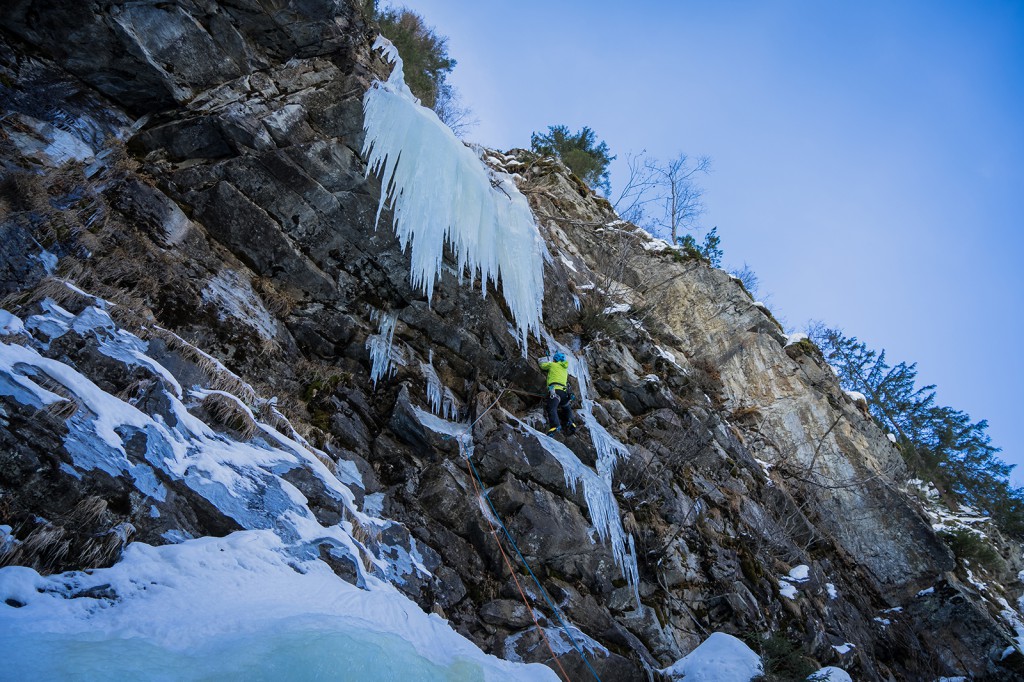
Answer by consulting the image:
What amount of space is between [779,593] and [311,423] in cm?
619

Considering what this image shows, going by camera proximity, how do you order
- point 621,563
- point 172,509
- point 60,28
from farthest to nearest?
point 621,563 → point 60,28 → point 172,509

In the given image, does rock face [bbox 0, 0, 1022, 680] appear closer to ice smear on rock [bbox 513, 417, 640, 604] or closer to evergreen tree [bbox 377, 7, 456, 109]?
ice smear on rock [bbox 513, 417, 640, 604]

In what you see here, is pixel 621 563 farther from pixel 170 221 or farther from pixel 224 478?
pixel 170 221

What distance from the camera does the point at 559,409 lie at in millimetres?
6473

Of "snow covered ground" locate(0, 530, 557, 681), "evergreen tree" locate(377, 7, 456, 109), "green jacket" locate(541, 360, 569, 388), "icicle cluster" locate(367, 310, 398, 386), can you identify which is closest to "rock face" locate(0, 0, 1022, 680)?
"icicle cluster" locate(367, 310, 398, 386)

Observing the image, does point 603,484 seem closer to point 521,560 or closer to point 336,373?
point 521,560

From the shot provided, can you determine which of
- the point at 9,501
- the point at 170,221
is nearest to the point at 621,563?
the point at 9,501

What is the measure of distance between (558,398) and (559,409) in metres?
0.14

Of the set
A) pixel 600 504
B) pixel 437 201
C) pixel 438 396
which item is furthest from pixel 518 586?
pixel 437 201

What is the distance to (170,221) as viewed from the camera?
16.7 feet

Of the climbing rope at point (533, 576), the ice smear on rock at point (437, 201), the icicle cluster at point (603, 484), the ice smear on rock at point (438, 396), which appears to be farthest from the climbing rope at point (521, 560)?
the ice smear on rock at point (437, 201)

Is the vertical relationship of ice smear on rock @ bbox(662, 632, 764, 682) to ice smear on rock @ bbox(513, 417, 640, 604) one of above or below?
below

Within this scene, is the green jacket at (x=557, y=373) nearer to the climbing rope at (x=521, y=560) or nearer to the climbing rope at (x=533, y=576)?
the climbing rope at (x=521, y=560)

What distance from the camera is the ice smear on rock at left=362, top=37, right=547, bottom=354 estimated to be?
612cm
